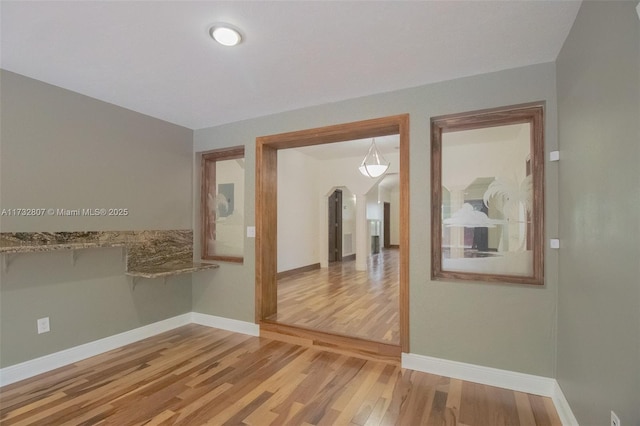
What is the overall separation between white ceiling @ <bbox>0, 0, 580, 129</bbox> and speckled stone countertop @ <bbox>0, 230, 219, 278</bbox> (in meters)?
1.32

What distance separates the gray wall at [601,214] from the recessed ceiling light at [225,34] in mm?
1895

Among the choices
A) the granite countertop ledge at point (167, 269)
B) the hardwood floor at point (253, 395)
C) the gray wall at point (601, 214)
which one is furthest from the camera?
the granite countertop ledge at point (167, 269)

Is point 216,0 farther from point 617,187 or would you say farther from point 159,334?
point 159,334

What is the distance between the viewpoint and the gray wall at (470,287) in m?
2.15

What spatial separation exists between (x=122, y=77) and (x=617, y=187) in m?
3.28

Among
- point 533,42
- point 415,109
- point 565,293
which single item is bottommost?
point 565,293

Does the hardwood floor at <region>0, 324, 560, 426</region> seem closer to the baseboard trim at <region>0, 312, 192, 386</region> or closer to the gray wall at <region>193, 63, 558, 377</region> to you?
the baseboard trim at <region>0, 312, 192, 386</region>

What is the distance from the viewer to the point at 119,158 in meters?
3.04

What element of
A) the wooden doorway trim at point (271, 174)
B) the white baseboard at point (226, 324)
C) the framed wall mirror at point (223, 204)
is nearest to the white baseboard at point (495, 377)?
the wooden doorway trim at point (271, 174)

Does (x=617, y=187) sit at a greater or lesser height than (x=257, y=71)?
lesser

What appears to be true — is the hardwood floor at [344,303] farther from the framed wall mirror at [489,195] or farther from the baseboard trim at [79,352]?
the baseboard trim at [79,352]

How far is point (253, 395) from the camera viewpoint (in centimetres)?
215

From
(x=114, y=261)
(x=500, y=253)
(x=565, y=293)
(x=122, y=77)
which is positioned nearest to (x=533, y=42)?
(x=500, y=253)

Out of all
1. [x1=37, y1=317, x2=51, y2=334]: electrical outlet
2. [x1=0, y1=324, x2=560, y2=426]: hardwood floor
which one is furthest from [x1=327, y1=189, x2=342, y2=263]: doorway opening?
[x1=37, y1=317, x2=51, y2=334]: electrical outlet
